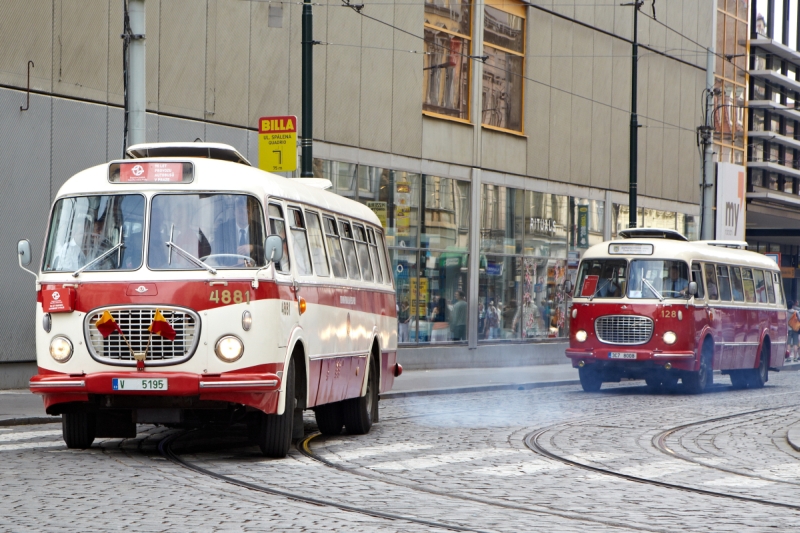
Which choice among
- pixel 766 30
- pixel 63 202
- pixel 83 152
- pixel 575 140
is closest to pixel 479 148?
pixel 575 140

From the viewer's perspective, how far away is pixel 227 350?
1116 cm

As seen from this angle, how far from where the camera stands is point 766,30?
6688cm

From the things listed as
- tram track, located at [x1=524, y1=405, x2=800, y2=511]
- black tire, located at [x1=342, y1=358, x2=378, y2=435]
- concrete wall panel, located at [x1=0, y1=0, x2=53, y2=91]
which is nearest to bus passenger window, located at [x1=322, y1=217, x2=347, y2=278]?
black tire, located at [x1=342, y1=358, x2=378, y2=435]

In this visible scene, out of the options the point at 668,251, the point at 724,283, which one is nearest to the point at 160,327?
→ the point at 668,251

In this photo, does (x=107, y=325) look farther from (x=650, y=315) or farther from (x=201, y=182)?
(x=650, y=315)

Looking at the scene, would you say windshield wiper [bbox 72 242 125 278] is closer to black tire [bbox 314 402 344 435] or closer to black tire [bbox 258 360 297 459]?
black tire [bbox 258 360 297 459]

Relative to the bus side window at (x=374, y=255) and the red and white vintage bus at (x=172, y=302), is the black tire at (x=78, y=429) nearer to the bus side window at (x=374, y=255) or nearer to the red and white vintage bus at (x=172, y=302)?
the red and white vintage bus at (x=172, y=302)

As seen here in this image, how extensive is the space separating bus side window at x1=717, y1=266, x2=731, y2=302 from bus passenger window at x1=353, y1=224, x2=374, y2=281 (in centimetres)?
1137

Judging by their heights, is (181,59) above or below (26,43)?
above

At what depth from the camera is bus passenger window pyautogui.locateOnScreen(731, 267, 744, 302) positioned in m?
26.0

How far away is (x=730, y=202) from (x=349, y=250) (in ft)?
111

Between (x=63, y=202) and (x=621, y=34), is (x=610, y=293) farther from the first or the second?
(x=621, y=34)

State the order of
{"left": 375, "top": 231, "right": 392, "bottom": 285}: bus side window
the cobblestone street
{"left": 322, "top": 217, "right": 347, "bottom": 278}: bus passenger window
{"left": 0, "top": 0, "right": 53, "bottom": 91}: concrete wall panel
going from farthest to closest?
1. {"left": 0, "top": 0, "right": 53, "bottom": 91}: concrete wall panel
2. {"left": 375, "top": 231, "right": 392, "bottom": 285}: bus side window
3. {"left": 322, "top": 217, "right": 347, "bottom": 278}: bus passenger window
4. the cobblestone street

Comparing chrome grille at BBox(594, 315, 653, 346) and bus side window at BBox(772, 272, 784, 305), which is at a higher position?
bus side window at BBox(772, 272, 784, 305)
